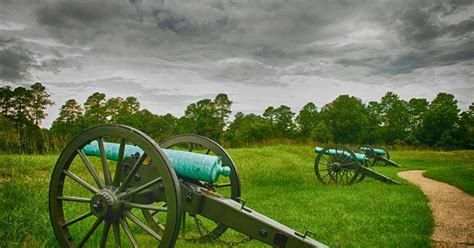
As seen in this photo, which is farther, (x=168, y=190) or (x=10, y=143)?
(x=10, y=143)

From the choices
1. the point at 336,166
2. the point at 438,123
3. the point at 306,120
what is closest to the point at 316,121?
the point at 306,120

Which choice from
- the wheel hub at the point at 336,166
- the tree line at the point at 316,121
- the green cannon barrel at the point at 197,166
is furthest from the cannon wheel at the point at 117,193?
the tree line at the point at 316,121

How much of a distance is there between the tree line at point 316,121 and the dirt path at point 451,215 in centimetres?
2834

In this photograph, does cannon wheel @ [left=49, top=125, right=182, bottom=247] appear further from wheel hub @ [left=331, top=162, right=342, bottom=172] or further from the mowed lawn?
wheel hub @ [left=331, top=162, right=342, bottom=172]

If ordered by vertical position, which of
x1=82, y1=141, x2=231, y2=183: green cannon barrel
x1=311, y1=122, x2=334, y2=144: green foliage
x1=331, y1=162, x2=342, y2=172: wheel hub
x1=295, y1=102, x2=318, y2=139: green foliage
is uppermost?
x1=295, y1=102, x2=318, y2=139: green foliage

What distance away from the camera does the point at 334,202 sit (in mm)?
8516

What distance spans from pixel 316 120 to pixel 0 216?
61401 mm

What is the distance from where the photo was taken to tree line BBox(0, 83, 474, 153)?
42.1 m

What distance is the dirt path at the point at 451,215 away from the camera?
5.70m

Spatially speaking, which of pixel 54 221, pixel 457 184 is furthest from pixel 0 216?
pixel 457 184

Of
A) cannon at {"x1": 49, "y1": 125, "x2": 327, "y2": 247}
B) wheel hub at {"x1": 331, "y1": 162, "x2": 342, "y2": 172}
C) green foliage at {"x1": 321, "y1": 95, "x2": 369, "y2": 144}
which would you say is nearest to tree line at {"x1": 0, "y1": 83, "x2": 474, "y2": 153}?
green foliage at {"x1": 321, "y1": 95, "x2": 369, "y2": 144}

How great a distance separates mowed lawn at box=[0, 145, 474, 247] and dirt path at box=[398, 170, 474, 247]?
0.69 feet

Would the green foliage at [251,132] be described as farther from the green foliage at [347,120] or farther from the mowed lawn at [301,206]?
the mowed lawn at [301,206]

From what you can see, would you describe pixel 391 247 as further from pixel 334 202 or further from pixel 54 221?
pixel 54 221
